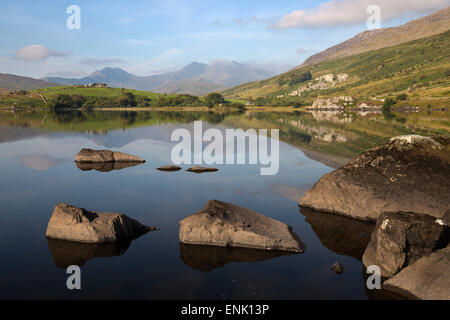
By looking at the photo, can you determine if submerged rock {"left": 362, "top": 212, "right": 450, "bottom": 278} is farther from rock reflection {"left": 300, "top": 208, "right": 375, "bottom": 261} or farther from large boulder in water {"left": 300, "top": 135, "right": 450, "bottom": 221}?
large boulder in water {"left": 300, "top": 135, "right": 450, "bottom": 221}

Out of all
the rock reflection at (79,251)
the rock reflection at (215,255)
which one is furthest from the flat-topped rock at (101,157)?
the rock reflection at (215,255)

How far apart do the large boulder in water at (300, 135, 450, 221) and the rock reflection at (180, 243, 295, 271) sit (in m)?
8.22

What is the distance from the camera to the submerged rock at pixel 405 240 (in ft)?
50.9

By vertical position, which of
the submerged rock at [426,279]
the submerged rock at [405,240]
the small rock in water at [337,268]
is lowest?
the small rock in water at [337,268]

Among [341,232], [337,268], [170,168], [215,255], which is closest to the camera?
[337,268]

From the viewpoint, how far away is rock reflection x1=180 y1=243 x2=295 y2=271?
1709cm

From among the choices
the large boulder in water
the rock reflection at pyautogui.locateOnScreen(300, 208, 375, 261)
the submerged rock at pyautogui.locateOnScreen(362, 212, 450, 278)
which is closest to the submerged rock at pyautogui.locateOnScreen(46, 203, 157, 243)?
the rock reflection at pyautogui.locateOnScreen(300, 208, 375, 261)

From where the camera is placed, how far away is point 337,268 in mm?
16484

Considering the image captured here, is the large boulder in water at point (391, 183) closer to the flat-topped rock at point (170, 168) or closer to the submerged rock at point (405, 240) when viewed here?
the submerged rock at point (405, 240)

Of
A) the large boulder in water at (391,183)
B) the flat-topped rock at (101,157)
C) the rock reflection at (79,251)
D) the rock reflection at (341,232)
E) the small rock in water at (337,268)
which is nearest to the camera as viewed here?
the small rock in water at (337,268)

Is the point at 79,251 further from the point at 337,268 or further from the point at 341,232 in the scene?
the point at 341,232

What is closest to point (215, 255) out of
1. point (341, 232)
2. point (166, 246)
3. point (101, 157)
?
point (166, 246)

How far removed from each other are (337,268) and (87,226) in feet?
46.2

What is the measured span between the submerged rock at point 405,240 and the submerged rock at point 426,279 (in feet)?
1.71
